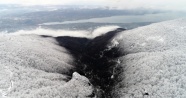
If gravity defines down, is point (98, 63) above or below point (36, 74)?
below

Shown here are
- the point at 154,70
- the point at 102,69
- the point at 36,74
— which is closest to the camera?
the point at 154,70

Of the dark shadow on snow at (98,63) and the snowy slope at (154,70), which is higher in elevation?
the snowy slope at (154,70)

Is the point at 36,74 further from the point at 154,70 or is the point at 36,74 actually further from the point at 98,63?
the point at 154,70

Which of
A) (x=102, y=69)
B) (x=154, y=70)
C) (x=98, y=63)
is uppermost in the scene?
(x=154, y=70)

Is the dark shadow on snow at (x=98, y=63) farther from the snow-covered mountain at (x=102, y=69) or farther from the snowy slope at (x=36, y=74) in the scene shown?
the snowy slope at (x=36, y=74)

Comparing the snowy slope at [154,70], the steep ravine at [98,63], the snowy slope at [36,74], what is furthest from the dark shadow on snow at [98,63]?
the snowy slope at [36,74]

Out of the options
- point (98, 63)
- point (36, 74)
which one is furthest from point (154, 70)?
point (36, 74)

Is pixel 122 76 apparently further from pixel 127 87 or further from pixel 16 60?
pixel 16 60
